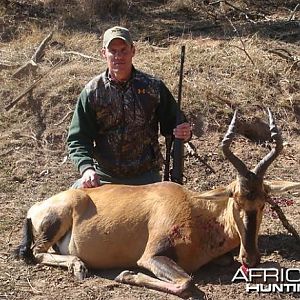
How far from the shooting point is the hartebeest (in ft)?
19.7

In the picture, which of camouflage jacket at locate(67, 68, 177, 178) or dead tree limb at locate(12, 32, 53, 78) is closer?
camouflage jacket at locate(67, 68, 177, 178)

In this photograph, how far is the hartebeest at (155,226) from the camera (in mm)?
6016

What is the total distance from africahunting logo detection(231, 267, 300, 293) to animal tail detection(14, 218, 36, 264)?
6.42 feet

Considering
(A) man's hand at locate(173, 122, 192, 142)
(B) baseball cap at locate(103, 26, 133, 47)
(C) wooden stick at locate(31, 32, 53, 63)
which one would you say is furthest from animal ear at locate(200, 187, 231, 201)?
(C) wooden stick at locate(31, 32, 53, 63)

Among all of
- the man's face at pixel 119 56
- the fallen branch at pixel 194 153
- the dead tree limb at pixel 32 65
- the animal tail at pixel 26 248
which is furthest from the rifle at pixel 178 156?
the dead tree limb at pixel 32 65

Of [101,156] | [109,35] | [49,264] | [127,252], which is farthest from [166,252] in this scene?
[109,35]

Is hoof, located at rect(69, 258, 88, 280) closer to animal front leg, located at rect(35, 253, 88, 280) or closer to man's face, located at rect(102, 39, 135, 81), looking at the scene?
animal front leg, located at rect(35, 253, 88, 280)

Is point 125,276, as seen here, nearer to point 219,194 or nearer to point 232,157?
point 219,194

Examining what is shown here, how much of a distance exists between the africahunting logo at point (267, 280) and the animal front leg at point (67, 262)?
1367 mm

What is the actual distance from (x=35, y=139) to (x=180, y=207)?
15.1ft

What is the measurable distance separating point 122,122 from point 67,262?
1728mm

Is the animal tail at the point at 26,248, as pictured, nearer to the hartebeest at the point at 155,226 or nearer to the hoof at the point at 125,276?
the hartebeest at the point at 155,226

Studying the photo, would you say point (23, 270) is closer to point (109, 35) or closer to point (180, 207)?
point (180, 207)

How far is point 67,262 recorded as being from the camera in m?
6.58
